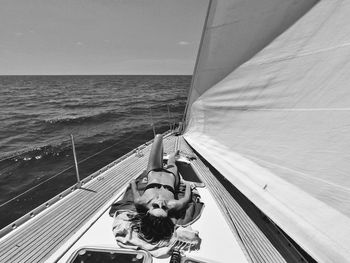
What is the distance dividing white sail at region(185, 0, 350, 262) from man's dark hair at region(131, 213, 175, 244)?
1052 mm

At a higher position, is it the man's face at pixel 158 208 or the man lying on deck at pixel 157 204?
the man's face at pixel 158 208

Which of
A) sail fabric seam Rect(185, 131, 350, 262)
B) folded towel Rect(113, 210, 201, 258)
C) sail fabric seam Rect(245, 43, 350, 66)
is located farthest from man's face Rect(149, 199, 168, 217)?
sail fabric seam Rect(245, 43, 350, 66)

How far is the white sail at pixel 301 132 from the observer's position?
69.5 inches

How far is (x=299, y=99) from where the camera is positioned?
218 centimetres

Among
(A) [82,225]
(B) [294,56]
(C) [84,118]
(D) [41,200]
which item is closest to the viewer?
(B) [294,56]

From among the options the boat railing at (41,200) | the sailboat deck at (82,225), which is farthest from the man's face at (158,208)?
the boat railing at (41,200)

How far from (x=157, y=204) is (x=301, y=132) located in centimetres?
163

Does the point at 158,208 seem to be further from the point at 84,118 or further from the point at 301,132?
the point at 84,118

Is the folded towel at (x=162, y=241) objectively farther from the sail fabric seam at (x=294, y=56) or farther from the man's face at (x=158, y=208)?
the sail fabric seam at (x=294, y=56)

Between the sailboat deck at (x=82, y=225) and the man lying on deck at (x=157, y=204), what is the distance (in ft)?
1.81

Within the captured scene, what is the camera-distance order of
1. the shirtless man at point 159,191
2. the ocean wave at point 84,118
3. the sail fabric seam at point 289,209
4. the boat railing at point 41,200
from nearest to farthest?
the sail fabric seam at point 289,209 → the shirtless man at point 159,191 → the boat railing at point 41,200 → the ocean wave at point 84,118

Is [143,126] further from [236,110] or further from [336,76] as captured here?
[336,76]

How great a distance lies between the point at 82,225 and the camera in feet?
8.13

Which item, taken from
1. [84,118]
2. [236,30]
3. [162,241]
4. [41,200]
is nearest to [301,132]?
[162,241]
